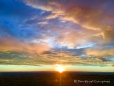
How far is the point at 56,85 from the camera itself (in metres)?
31.0

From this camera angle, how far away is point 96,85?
29.0m

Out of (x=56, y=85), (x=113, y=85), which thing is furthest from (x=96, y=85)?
(x=56, y=85)

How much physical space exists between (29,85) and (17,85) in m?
2.11

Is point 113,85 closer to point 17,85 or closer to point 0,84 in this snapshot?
point 17,85

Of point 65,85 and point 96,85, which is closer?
point 96,85

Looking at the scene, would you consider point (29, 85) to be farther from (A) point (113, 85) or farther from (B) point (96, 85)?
(A) point (113, 85)

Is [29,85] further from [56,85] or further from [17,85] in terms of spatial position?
[56,85]

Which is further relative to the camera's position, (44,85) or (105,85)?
(44,85)

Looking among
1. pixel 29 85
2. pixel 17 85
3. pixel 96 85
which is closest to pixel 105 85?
pixel 96 85

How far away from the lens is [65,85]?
31406 millimetres

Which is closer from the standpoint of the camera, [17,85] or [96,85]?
[96,85]

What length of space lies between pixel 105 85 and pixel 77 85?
4.88 meters

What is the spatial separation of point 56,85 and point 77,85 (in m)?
3.71

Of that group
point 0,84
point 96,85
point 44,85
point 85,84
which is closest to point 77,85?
point 85,84
